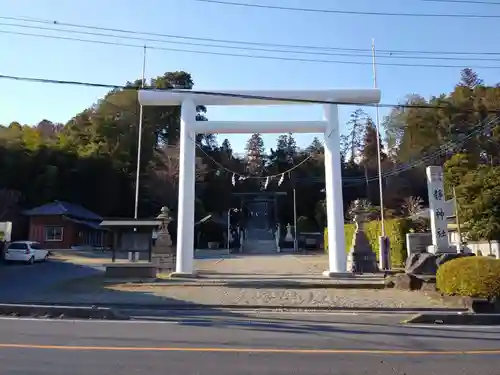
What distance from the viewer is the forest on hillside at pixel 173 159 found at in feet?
152

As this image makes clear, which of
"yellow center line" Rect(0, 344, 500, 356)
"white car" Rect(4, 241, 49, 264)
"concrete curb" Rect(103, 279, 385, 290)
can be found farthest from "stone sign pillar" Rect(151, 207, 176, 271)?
"yellow center line" Rect(0, 344, 500, 356)

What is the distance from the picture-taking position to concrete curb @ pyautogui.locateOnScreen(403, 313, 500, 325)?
9750 mm

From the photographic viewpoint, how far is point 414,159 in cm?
5091

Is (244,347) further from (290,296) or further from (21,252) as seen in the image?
(21,252)

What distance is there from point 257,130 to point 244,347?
1388cm

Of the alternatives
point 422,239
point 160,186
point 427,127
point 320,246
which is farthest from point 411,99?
point 422,239

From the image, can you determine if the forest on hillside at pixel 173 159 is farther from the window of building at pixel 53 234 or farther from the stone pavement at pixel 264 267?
the stone pavement at pixel 264 267

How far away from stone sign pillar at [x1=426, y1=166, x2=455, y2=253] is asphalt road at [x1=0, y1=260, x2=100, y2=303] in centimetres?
1311

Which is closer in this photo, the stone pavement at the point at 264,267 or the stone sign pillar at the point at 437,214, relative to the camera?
the stone sign pillar at the point at 437,214

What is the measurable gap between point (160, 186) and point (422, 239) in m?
33.6

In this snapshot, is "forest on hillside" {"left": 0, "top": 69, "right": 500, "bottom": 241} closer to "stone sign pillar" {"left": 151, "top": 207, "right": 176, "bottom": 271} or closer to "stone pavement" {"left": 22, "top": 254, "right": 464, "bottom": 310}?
"stone sign pillar" {"left": 151, "top": 207, "right": 176, "bottom": 271}

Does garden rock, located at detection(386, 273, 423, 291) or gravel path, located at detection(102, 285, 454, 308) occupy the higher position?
garden rock, located at detection(386, 273, 423, 291)

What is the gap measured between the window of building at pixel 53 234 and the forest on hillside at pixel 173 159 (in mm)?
3883

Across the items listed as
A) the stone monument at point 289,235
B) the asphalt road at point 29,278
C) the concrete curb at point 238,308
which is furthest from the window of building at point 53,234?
the concrete curb at point 238,308
